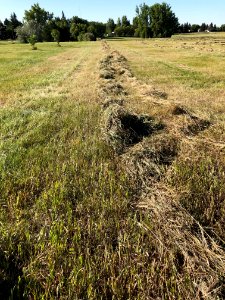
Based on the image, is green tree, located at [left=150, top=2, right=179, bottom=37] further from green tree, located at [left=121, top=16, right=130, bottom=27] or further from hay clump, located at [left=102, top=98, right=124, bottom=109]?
hay clump, located at [left=102, top=98, right=124, bottom=109]

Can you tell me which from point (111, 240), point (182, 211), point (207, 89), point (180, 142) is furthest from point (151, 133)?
point (207, 89)

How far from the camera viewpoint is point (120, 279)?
3.08m

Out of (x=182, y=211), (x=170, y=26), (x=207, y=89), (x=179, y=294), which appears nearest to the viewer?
(x=179, y=294)

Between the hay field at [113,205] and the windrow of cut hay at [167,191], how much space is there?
1cm

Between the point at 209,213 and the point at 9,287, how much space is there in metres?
2.32

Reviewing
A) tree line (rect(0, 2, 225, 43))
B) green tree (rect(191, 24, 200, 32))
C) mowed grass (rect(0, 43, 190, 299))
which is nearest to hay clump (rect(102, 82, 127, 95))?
mowed grass (rect(0, 43, 190, 299))

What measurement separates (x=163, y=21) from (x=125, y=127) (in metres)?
106

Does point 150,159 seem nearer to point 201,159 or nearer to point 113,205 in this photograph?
point 201,159

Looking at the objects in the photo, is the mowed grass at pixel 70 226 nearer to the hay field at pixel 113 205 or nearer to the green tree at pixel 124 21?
the hay field at pixel 113 205

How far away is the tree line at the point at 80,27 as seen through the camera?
7881 centimetres

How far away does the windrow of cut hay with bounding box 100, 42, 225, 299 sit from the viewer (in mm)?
3131

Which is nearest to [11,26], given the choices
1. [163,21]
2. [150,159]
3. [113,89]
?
[163,21]

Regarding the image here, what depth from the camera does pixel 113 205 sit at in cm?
423

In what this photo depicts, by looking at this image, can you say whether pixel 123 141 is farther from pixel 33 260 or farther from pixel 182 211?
pixel 33 260
